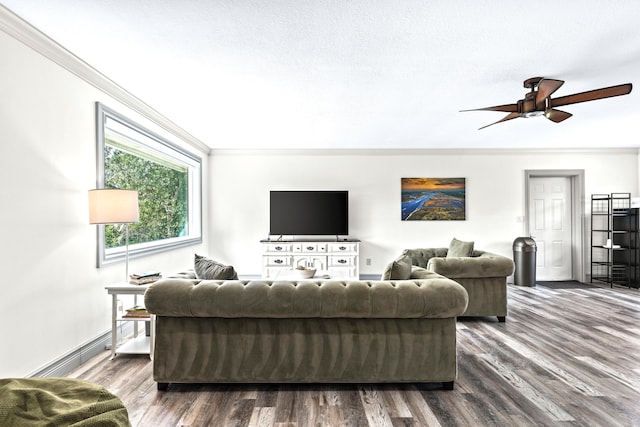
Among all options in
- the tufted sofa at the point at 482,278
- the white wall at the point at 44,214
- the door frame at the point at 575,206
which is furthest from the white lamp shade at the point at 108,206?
the door frame at the point at 575,206

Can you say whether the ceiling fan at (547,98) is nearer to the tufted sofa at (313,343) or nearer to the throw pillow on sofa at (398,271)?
the throw pillow on sofa at (398,271)

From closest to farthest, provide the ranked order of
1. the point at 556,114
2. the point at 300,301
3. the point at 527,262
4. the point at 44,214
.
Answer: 1. the point at 300,301
2. the point at 44,214
3. the point at 556,114
4. the point at 527,262

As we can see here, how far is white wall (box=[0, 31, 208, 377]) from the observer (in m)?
2.26

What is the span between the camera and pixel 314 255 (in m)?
5.93

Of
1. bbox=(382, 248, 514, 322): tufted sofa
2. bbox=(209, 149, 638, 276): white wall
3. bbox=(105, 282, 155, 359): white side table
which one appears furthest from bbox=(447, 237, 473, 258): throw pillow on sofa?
bbox=(105, 282, 155, 359): white side table

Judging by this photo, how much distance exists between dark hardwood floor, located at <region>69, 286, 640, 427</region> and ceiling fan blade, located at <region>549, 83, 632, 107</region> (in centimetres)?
205

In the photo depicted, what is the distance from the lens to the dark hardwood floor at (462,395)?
2082 mm

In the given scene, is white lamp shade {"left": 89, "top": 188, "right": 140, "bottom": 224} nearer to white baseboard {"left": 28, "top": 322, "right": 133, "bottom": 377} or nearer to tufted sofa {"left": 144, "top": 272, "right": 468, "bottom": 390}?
tufted sofa {"left": 144, "top": 272, "right": 468, "bottom": 390}

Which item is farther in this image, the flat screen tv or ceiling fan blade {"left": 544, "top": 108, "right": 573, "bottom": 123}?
the flat screen tv

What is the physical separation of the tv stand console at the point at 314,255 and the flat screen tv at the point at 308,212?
231 millimetres

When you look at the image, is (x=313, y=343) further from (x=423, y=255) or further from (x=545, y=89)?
(x=423, y=255)

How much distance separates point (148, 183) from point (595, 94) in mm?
4582

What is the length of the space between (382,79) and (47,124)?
258 cm

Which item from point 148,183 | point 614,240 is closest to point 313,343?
point 148,183
